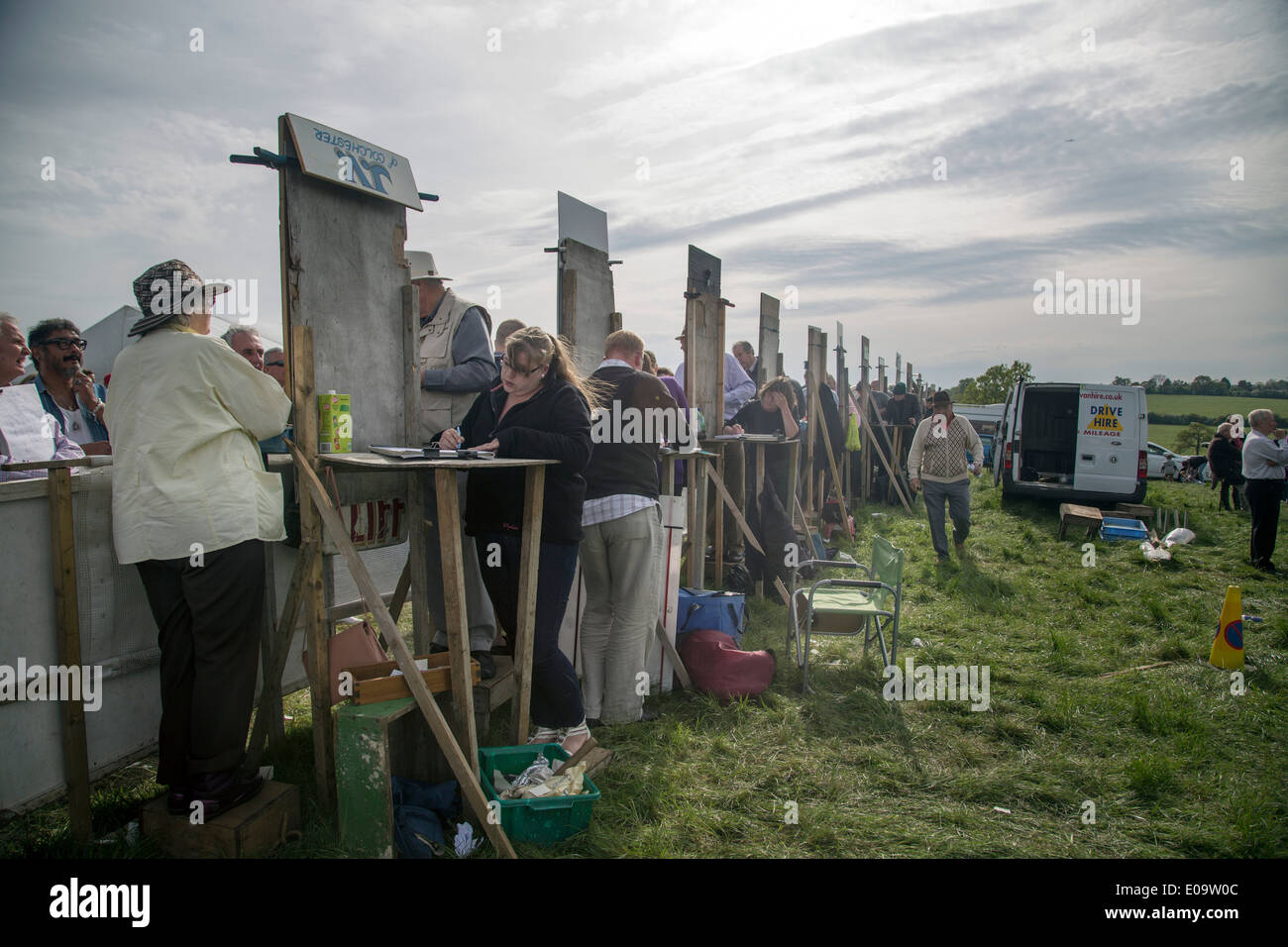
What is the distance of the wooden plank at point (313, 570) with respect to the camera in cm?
268

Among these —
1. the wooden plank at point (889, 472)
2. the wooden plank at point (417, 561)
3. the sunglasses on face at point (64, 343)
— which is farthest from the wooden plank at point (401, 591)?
the wooden plank at point (889, 472)

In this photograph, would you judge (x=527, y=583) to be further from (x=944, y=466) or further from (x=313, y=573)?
(x=944, y=466)

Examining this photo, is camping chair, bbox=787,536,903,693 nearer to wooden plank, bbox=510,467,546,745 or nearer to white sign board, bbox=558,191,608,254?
wooden plank, bbox=510,467,546,745

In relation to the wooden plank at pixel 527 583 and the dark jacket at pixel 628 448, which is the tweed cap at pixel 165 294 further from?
the dark jacket at pixel 628 448

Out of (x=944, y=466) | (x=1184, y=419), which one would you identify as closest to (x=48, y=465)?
(x=944, y=466)

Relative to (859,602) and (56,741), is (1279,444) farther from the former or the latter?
(56,741)

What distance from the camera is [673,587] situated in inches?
171

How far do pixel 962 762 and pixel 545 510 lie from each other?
7.47 ft

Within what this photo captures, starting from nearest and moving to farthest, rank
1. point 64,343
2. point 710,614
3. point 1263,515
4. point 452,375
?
point 64,343, point 452,375, point 710,614, point 1263,515

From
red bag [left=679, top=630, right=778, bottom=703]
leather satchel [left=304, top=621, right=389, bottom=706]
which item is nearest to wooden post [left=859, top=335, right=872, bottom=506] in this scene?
red bag [left=679, top=630, right=778, bottom=703]

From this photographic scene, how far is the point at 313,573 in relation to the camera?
9.14ft
